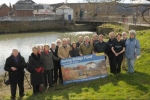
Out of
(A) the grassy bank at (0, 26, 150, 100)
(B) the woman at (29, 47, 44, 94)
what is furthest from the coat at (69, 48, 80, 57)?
(B) the woman at (29, 47, 44, 94)

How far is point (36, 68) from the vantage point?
765 centimetres

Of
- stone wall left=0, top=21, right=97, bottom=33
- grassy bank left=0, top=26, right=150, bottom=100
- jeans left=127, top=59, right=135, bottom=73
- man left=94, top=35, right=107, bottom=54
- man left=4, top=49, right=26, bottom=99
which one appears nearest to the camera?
grassy bank left=0, top=26, right=150, bottom=100

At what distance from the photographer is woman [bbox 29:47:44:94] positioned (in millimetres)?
7582

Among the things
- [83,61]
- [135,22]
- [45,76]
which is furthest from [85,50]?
[135,22]

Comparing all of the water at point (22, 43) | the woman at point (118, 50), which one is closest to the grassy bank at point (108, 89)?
the woman at point (118, 50)

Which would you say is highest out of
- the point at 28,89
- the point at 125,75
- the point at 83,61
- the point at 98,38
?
the point at 98,38

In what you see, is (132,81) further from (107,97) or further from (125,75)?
(107,97)

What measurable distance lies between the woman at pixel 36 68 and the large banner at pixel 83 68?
3.47ft

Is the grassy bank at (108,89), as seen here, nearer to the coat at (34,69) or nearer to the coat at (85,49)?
the coat at (34,69)

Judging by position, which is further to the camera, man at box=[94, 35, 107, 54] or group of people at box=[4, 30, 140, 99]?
man at box=[94, 35, 107, 54]

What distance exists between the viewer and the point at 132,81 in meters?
8.22

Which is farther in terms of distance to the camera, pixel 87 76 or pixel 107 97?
pixel 87 76

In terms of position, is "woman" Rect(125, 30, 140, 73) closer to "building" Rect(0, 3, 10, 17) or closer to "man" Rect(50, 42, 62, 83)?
"man" Rect(50, 42, 62, 83)

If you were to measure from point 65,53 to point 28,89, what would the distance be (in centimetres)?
205
